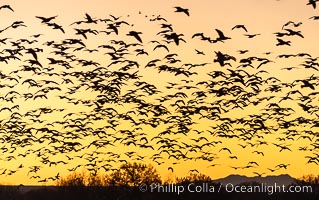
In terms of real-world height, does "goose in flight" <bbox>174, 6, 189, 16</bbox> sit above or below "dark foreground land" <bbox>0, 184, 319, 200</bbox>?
above

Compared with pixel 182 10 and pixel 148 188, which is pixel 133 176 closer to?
pixel 148 188

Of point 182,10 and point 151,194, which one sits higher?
point 182,10

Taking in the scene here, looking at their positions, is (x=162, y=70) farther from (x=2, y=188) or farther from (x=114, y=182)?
(x=2, y=188)

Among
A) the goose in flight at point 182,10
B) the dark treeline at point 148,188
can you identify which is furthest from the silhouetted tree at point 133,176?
the goose in flight at point 182,10

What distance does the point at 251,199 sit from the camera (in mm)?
140625

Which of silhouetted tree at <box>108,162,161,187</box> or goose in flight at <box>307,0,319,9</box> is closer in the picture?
goose in flight at <box>307,0,319,9</box>

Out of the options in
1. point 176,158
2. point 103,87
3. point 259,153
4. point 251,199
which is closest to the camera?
point 103,87

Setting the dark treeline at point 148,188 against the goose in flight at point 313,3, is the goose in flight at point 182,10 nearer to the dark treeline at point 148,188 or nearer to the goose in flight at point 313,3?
the goose in flight at point 313,3

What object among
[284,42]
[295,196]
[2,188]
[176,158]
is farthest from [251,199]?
[284,42]

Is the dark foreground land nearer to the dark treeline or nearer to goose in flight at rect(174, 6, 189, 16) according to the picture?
the dark treeline

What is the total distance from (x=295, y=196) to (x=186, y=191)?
21294 millimetres

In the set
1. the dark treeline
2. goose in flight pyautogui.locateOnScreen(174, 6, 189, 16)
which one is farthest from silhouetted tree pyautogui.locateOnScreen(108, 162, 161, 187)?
goose in flight pyautogui.locateOnScreen(174, 6, 189, 16)

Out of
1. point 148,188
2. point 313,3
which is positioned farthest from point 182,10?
point 148,188

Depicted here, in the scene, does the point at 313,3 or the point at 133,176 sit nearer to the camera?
the point at 313,3
